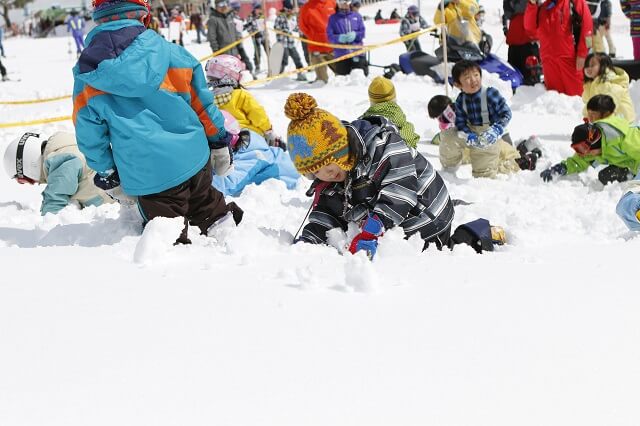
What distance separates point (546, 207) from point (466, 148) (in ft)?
5.31

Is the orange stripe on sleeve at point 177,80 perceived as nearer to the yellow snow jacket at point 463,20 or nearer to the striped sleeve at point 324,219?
the striped sleeve at point 324,219

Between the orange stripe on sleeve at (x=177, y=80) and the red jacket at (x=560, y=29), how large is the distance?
6.67 metres

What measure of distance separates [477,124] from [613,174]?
123 cm

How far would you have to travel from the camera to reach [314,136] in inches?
109

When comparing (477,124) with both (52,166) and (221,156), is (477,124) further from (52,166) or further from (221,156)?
(52,166)

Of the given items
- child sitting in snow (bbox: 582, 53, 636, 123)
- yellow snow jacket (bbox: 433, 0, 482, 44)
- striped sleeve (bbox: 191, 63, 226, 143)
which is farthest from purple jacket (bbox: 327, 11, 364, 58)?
striped sleeve (bbox: 191, 63, 226, 143)

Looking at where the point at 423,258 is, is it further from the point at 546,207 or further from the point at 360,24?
the point at 360,24

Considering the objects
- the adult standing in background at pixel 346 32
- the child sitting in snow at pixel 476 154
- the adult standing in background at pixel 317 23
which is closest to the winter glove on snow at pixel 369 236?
the child sitting in snow at pixel 476 154

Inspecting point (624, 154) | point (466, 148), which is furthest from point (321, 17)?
point (624, 154)

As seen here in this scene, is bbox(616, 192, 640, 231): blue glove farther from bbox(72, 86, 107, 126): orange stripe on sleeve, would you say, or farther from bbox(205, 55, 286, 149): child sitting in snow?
bbox(205, 55, 286, 149): child sitting in snow

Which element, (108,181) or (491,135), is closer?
(108,181)

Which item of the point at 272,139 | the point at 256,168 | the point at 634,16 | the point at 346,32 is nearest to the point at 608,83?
the point at 634,16

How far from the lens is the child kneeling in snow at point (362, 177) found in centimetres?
280

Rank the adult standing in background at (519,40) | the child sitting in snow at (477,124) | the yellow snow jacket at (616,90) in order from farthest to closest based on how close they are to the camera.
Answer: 1. the adult standing in background at (519,40)
2. the yellow snow jacket at (616,90)
3. the child sitting in snow at (477,124)
